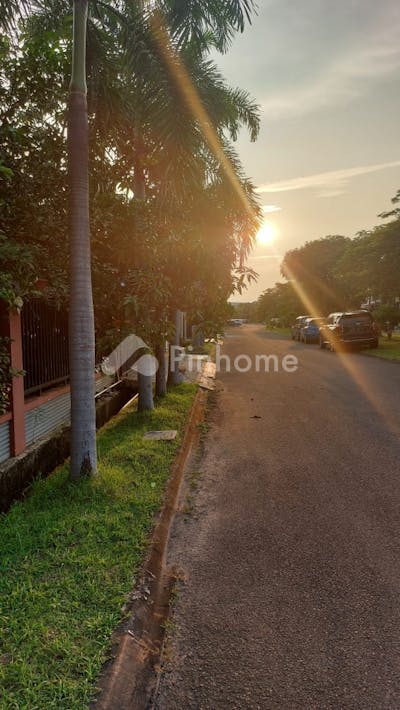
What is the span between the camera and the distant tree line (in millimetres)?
22406

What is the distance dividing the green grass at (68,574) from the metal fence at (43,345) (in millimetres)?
1488

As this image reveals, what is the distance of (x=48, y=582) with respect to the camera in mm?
3125

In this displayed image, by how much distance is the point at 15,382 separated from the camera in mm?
5293

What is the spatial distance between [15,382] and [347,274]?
24.5 metres

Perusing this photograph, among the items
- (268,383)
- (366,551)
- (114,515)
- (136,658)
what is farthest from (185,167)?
(268,383)

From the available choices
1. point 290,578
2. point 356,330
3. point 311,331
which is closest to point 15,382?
point 290,578

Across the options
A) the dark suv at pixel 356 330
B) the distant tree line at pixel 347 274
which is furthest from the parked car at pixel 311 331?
the dark suv at pixel 356 330

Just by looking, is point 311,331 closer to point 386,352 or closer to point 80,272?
point 386,352

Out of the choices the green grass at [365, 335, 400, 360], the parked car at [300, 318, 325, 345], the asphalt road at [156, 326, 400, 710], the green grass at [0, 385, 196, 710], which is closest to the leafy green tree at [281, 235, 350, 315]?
the parked car at [300, 318, 325, 345]

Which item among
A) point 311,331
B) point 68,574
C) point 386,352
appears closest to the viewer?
point 68,574

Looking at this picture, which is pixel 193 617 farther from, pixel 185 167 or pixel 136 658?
pixel 185 167

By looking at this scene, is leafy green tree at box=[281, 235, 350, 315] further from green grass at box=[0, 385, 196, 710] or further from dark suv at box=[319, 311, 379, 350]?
green grass at box=[0, 385, 196, 710]

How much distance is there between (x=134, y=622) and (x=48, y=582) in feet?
2.50

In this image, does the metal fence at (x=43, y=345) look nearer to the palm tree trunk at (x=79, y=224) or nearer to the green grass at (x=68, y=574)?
the palm tree trunk at (x=79, y=224)
